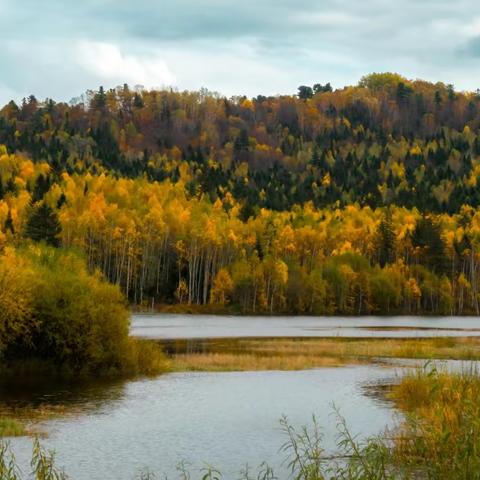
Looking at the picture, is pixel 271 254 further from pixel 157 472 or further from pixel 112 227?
pixel 157 472

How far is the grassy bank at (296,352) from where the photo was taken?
209 feet

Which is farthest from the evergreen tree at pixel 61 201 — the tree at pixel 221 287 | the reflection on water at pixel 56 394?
the reflection on water at pixel 56 394

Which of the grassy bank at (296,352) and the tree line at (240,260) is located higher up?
the tree line at (240,260)

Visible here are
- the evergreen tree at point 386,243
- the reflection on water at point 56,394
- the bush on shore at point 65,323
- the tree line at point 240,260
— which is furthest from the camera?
the evergreen tree at point 386,243

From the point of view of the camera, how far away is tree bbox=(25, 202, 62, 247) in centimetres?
14688

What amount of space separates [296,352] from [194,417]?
107ft

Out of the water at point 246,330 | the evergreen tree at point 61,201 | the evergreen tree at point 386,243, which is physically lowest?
the water at point 246,330

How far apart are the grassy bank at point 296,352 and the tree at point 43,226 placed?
66797 millimetres

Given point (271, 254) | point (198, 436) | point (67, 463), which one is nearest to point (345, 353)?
point (198, 436)

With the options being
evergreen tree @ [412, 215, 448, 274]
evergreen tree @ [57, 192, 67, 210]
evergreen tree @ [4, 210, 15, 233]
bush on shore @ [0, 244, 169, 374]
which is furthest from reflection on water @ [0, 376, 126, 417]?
evergreen tree @ [412, 215, 448, 274]

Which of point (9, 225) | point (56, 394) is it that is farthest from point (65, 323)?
point (9, 225)

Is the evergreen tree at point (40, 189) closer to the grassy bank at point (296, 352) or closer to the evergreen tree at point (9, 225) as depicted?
the evergreen tree at point (9, 225)

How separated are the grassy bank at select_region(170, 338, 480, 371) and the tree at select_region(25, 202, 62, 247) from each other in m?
66.8

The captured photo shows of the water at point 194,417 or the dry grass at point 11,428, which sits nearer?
the water at point 194,417
